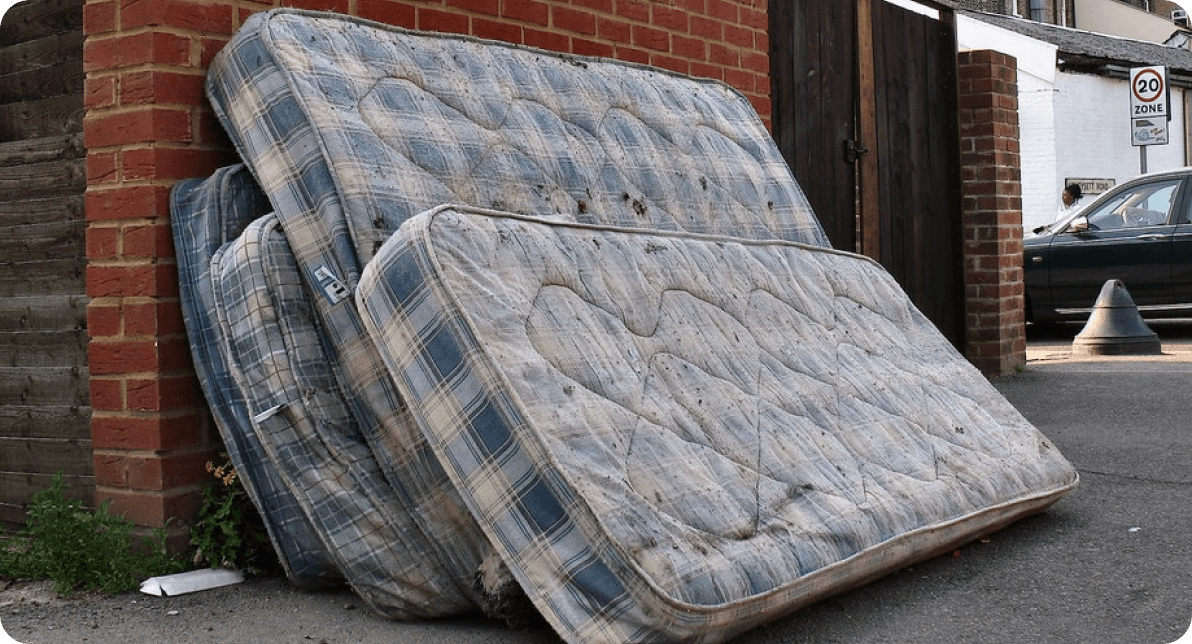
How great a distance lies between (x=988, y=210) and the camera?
7.58 metres

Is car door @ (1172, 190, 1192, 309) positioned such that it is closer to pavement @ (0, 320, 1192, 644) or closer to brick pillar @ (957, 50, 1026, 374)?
brick pillar @ (957, 50, 1026, 374)

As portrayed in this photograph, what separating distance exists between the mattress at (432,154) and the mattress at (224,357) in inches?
4.5

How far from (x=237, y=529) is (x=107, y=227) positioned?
32.7 inches

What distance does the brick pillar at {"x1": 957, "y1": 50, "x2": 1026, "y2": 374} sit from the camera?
7.57 metres

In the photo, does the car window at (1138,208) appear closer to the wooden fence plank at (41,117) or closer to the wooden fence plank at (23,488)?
the wooden fence plank at (41,117)

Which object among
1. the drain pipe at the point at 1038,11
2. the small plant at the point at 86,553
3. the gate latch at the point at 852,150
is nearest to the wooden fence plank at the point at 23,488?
the small plant at the point at 86,553

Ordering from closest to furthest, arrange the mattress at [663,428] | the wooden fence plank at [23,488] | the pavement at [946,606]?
the mattress at [663,428]
the pavement at [946,606]
the wooden fence plank at [23,488]

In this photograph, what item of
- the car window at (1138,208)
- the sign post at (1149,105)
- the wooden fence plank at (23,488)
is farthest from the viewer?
the sign post at (1149,105)

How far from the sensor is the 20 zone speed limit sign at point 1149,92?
1265 cm

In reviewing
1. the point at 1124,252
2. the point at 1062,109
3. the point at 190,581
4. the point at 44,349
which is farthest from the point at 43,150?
the point at 1062,109

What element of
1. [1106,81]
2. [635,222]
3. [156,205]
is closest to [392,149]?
[156,205]

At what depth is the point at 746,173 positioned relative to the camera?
426 centimetres

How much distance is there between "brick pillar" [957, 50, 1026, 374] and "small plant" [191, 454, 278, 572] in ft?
17.7

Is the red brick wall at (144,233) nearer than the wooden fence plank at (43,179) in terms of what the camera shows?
Yes
